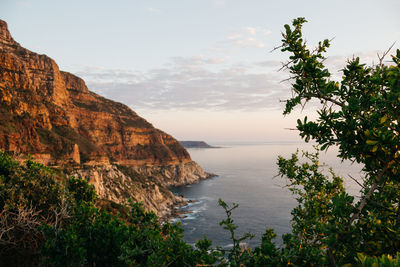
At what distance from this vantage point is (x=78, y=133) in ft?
285

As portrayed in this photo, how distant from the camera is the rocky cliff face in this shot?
5503 cm

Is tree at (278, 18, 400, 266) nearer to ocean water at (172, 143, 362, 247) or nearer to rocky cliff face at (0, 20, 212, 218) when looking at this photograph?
ocean water at (172, 143, 362, 247)

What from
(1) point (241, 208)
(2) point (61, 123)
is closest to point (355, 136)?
(1) point (241, 208)

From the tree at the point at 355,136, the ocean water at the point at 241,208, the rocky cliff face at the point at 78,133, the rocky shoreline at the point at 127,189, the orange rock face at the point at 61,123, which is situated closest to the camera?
the tree at the point at 355,136

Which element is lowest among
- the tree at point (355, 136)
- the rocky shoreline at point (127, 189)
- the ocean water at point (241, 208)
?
the ocean water at point (241, 208)

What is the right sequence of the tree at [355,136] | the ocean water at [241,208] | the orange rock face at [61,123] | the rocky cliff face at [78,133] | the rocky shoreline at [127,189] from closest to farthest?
the tree at [355,136]
the orange rock face at [61,123]
the rocky cliff face at [78,133]
the ocean water at [241,208]
the rocky shoreline at [127,189]

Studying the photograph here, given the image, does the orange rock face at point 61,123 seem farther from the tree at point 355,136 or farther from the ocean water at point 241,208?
the tree at point 355,136

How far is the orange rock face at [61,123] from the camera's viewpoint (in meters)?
54.0

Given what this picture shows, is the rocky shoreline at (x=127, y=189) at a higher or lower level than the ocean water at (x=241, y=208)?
higher

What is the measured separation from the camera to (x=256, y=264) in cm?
552

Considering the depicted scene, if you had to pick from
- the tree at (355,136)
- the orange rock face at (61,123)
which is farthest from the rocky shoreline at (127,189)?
the tree at (355,136)

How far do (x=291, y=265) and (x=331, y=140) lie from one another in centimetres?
324

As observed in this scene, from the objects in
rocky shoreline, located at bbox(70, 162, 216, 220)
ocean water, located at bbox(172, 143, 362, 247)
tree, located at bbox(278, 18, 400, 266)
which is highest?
tree, located at bbox(278, 18, 400, 266)

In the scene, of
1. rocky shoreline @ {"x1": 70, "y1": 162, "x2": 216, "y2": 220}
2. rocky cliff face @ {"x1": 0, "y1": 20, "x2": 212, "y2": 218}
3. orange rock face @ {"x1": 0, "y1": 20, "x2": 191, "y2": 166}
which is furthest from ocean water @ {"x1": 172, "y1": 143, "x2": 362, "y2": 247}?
orange rock face @ {"x1": 0, "y1": 20, "x2": 191, "y2": 166}
